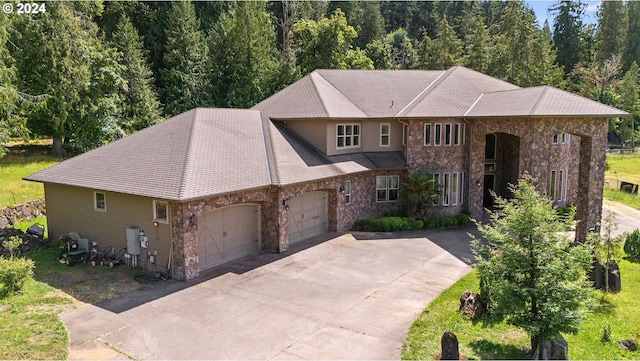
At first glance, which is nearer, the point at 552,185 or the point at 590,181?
the point at 590,181

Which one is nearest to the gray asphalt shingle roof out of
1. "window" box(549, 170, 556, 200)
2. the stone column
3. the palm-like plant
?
the palm-like plant

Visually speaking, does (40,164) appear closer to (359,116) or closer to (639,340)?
(359,116)

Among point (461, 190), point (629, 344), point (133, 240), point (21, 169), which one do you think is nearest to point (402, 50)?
point (461, 190)

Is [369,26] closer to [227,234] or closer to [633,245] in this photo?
[633,245]

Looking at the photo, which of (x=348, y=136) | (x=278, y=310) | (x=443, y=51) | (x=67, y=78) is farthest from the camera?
(x=443, y=51)

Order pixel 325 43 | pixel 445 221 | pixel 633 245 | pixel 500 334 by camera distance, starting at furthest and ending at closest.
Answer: pixel 325 43 < pixel 445 221 < pixel 633 245 < pixel 500 334

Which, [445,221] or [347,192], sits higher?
[347,192]

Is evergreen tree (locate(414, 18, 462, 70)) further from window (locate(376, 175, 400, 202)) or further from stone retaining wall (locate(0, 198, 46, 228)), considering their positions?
stone retaining wall (locate(0, 198, 46, 228))

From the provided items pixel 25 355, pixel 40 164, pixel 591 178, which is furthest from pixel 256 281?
pixel 40 164
